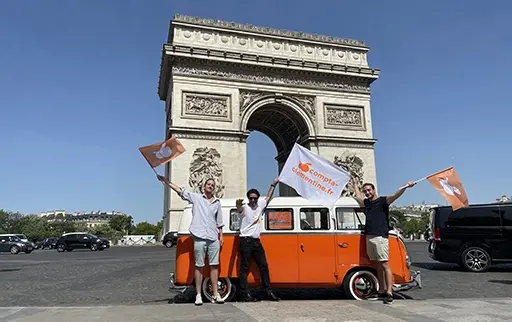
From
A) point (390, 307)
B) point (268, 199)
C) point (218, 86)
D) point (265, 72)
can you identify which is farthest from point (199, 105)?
point (390, 307)

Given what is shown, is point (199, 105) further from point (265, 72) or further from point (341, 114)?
point (341, 114)

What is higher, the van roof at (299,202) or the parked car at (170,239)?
the van roof at (299,202)

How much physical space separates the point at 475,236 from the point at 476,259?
1.95ft

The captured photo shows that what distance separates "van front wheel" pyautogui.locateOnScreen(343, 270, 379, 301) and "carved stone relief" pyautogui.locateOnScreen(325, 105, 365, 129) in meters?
22.4

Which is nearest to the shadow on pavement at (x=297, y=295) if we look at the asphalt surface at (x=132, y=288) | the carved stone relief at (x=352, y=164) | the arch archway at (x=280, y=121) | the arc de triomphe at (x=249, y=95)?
the asphalt surface at (x=132, y=288)

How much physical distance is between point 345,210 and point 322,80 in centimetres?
2316

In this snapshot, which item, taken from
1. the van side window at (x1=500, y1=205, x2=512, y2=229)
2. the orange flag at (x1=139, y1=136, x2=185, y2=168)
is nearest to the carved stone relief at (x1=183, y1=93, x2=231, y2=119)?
the van side window at (x1=500, y1=205, x2=512, y2=229)

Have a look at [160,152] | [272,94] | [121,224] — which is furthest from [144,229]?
[160,152]

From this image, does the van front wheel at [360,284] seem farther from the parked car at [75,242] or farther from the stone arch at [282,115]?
the parked car at [75,242]

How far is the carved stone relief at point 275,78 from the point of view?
83.8 ft

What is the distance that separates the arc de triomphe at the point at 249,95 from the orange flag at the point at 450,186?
18.7 m

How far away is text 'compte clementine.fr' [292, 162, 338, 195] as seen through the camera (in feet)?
20.4

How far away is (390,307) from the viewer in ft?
16.6

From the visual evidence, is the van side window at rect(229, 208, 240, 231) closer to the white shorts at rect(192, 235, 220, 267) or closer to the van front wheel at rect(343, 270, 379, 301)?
the white shorts at rect(192, 235, 220, 267)
